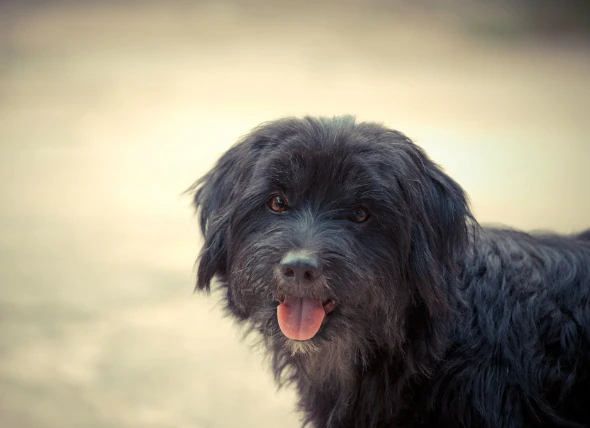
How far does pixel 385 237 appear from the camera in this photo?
3.49 meters

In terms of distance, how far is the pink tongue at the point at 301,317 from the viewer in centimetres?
344

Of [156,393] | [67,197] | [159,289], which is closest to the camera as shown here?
[156,393]

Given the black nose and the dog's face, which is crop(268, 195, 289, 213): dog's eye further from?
the black nose

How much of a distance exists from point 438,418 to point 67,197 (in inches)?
218

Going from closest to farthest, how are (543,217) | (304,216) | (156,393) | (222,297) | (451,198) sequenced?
(304,216)
(451,198)
(222,297)
(156,393)
(543,217)

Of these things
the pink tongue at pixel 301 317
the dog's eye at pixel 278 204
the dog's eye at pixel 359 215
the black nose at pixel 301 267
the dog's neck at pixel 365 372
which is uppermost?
the dog's eye at pixel 278 204

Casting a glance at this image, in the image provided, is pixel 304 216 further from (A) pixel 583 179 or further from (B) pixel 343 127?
(A) pixel 583 179

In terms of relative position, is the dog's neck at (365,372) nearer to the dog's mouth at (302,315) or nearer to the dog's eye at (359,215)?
the dog's mouth at (302,315)

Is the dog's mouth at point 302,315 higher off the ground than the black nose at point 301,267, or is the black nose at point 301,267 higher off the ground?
the black nose at point 301,267

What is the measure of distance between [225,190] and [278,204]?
394 millimetres

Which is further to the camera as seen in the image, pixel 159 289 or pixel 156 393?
pixel 159 289

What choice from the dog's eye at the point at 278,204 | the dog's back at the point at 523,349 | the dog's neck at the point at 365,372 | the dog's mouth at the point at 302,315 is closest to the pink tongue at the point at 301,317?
the dog's mouth at the point at 302,315

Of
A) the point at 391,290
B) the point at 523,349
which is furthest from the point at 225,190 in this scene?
the point at 523,349

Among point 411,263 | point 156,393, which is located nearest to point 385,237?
point 411,263
